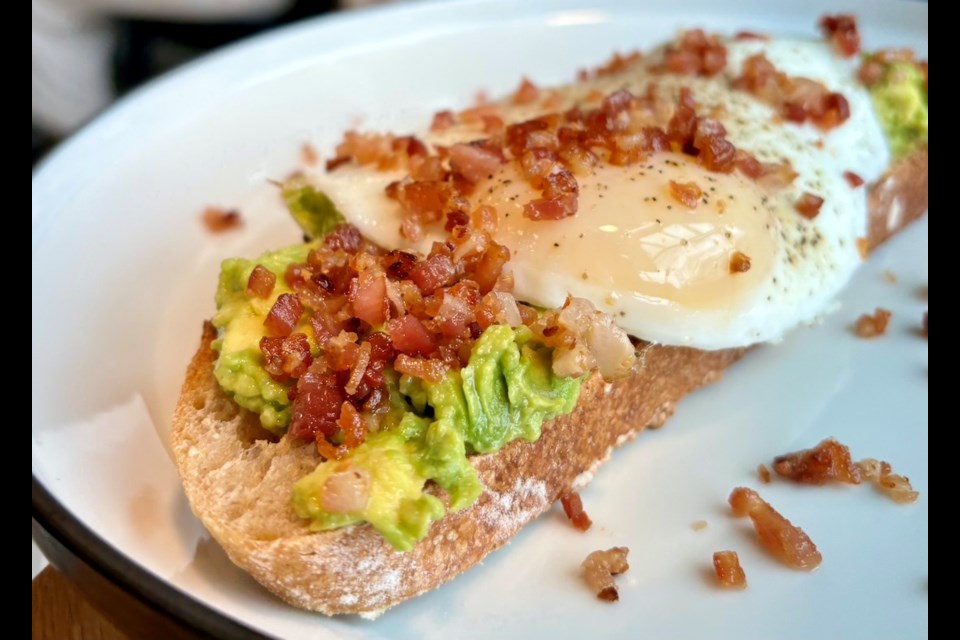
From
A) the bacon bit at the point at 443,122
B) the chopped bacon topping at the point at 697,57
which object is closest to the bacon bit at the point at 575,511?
the bacon bit at the point at 443,122

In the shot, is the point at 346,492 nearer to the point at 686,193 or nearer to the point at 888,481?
the point at 686,193

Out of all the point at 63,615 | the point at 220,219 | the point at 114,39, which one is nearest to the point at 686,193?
the point at 220,219

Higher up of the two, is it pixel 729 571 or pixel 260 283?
pixel 260 283

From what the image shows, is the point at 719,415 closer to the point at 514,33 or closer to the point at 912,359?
the point at 912,359

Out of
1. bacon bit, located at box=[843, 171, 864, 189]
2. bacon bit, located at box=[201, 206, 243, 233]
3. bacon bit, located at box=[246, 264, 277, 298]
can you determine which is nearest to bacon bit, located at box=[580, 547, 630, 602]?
bacon bit, located at box=[246, 264, 277, 298]

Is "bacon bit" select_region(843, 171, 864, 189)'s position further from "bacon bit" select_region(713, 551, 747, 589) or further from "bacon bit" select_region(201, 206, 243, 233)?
"bacon bit" select_region(201, 206, 243, 233)
